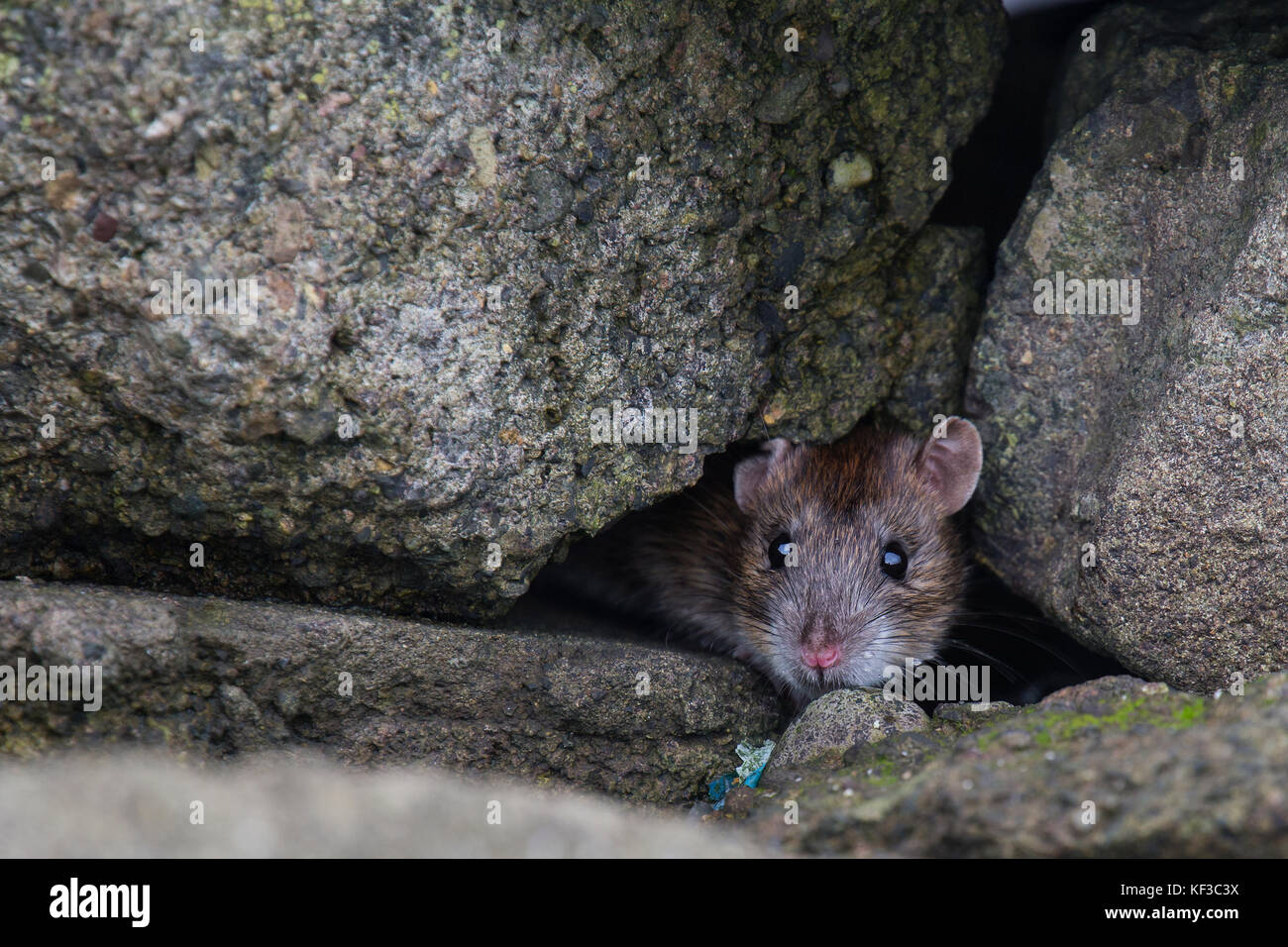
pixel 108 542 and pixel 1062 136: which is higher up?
pixel 1062 136

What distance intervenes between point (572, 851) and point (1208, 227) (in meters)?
3.35

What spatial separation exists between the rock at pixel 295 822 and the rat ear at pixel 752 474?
2.79 meters

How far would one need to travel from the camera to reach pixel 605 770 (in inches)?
173

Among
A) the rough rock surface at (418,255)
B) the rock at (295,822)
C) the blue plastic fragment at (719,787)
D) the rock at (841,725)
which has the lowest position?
the blue plastic fragment at (719,787)

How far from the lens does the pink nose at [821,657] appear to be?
492cm

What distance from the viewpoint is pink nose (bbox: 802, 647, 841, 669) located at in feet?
16.1

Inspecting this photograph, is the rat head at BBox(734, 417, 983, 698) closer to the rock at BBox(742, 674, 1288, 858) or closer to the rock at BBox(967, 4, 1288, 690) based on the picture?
the rock at BBox(967, 4, 1288, 690)

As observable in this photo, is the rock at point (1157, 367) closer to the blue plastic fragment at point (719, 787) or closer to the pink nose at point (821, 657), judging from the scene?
the pink nose at point (821, 657)

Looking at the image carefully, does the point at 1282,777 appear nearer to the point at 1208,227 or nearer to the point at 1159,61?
the point at 1208,227

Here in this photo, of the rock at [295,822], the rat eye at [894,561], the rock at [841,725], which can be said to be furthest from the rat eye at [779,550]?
the rock at [295,822]

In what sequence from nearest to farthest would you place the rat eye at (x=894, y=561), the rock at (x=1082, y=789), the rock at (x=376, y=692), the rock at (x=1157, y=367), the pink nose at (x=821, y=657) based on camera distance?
the rock at (x=1082, y=789) < the rock at (x=376, y=692) < the rock at (x=1157, y=367) < the pink nose at (x=821, y=657) < the rat eye at (x=894, y=561)

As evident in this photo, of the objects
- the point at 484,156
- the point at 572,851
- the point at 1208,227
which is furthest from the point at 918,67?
the point at 572,851

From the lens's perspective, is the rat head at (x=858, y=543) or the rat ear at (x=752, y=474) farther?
the rat ear at (x=752, y=474)

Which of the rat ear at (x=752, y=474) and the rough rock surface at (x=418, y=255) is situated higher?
the rough rock surface at (x=418, y=255)
